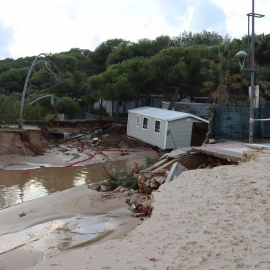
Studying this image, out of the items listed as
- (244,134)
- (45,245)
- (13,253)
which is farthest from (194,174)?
(244,134)

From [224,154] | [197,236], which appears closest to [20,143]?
[224,154]

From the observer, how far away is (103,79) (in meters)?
31.0

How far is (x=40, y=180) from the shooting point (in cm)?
1664

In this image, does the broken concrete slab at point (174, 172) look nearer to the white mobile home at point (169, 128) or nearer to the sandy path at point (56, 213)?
the sandy path at point (56, 213)

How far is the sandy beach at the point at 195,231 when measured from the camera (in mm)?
4848

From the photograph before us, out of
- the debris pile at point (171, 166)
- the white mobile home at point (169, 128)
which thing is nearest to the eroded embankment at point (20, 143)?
the white mobile home at point (169, 128)

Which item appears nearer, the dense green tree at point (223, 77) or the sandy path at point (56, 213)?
the sandy path at point (56, 213)

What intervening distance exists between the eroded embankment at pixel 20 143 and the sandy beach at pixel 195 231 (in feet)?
41.1

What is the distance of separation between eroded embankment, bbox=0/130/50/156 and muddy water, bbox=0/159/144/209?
128 inches

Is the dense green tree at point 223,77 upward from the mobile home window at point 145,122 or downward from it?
upward

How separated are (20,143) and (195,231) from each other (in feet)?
60.4

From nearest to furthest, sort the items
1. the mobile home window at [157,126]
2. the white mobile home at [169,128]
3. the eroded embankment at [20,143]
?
the eroded embankment at [20,143]
the white mobile home at [169,128]
the mobile home window at [157,126]

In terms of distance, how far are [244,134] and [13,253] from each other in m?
13.5

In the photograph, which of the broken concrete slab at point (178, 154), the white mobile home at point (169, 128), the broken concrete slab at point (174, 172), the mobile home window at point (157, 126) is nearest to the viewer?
the broken concrete slab at point (174, 172)
